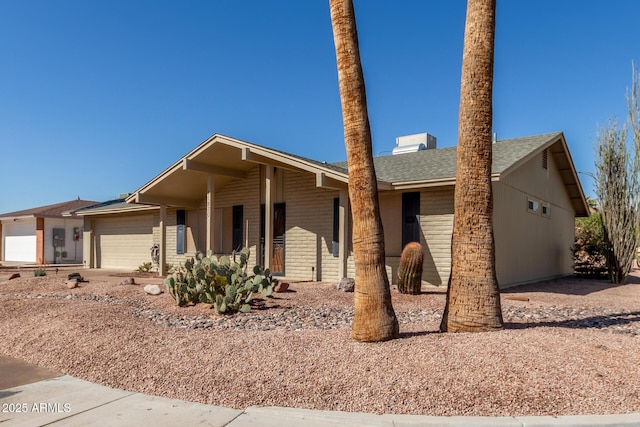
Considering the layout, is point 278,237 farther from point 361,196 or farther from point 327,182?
point 361,196

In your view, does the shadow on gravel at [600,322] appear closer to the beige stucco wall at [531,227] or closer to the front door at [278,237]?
the beige stucco wall at [531,227]

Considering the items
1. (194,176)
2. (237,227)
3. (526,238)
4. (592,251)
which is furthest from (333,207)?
(592,251)

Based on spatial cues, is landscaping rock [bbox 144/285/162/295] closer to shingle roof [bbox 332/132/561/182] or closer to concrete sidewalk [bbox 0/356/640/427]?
concrete sidewalk [bbox 0/356/640/427]

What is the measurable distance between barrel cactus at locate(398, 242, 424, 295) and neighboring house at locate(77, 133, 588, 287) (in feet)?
5.08

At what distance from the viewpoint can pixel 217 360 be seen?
516cm

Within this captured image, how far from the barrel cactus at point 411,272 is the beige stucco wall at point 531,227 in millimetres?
2589

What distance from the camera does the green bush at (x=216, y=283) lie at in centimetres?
859

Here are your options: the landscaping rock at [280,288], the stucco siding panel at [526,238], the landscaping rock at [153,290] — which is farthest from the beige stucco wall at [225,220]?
the stucco siding panel at [526,238]

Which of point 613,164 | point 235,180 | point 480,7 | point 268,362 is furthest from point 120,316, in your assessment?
point 613,164

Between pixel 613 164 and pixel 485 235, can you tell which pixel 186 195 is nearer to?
pixel 485 235

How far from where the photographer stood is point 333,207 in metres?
14.2

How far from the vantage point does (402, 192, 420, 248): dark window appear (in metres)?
12.7

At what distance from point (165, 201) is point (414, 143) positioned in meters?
10.5

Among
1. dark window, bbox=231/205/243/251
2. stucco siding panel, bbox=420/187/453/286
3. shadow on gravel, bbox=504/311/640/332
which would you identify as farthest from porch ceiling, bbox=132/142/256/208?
shadow on gravel, bbox=504/311/640/332
